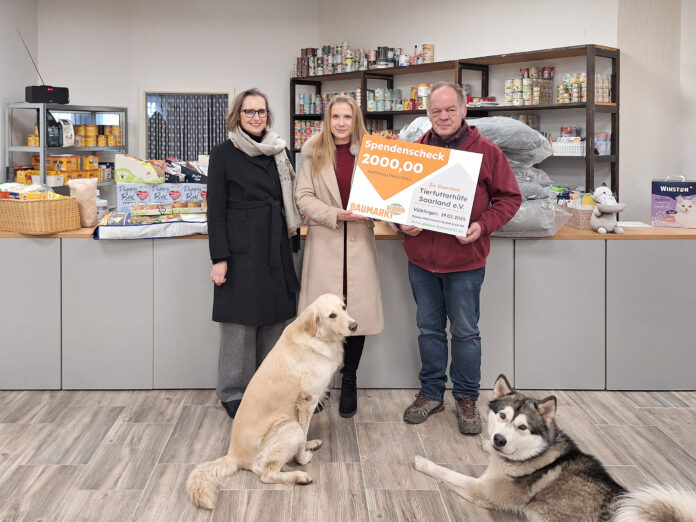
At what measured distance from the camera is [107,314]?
12.3ft

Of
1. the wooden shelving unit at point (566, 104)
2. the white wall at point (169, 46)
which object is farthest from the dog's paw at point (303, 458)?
the white wall at point (169, 46)

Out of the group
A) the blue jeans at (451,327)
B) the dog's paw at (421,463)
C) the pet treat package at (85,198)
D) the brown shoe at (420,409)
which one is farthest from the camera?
the pet treat package at (85,198)

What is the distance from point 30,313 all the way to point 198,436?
124 centimetres

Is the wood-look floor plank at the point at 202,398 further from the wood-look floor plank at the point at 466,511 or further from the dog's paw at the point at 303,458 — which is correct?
the wood-look floor plank at the point at 466,511

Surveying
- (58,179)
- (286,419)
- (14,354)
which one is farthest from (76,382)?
(58,179)

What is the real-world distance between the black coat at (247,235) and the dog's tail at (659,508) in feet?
5.87

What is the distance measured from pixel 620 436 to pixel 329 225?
159 centimetres

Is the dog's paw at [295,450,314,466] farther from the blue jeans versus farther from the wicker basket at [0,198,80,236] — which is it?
the wicker basket at [0,198,80,236]

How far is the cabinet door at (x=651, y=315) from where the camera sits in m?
3.75

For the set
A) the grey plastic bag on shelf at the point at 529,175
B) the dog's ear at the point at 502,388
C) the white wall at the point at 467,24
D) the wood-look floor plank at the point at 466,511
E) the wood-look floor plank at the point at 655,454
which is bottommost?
the wood-look floor plank at the point at 466,511

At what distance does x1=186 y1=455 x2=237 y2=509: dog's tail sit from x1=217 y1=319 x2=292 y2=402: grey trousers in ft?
2.08

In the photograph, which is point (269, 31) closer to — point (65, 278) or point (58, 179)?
point (58, 179)

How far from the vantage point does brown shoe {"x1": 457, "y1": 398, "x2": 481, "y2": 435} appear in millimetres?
3203

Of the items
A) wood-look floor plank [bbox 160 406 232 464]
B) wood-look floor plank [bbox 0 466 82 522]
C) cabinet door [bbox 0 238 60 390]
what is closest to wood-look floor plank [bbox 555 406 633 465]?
wood-look floor plank [bbox 160 406 232 464]
